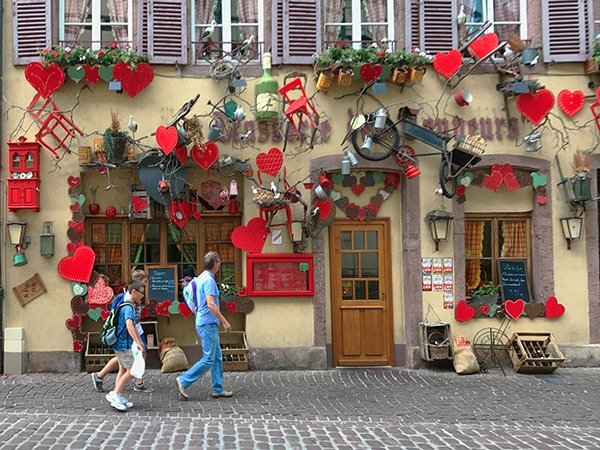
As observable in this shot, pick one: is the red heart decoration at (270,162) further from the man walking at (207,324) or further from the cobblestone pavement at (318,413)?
the cobblestone pavement at (318,413)

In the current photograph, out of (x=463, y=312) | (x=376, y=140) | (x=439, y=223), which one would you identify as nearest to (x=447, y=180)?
(x=439, y=223)

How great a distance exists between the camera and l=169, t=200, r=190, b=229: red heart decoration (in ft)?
30.2

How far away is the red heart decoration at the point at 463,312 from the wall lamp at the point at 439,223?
93 cm

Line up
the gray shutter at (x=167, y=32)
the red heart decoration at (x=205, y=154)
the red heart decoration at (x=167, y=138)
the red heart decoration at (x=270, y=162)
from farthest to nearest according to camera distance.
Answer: the gray shutter at (x=167, y=32) < the red heart decoration at (x=270, y=162) < the red heart decoration at (x=205, y=154) < the red heart decoration at (x=167, y=138)

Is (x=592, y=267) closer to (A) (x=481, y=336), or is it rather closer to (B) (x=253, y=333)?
(A) (x=481, y=336)

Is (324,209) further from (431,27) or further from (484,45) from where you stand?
(484,45)

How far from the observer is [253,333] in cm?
920

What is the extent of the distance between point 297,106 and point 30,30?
12.3 ft

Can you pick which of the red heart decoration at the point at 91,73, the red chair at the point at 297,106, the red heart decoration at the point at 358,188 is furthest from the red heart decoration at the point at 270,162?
the red heart decoration at the point at 91,73

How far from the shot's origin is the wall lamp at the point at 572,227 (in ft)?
30.9

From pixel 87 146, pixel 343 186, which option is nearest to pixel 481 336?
pixel 343 186

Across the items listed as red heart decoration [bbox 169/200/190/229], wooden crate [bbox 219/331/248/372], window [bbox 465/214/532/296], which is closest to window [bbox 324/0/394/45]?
window [bbox 465/214/532/296]

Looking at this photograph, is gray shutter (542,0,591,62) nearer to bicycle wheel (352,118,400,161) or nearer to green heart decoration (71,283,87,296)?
bicycle wheel (352,118,400,161)

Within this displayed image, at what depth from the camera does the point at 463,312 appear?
30.7ft
